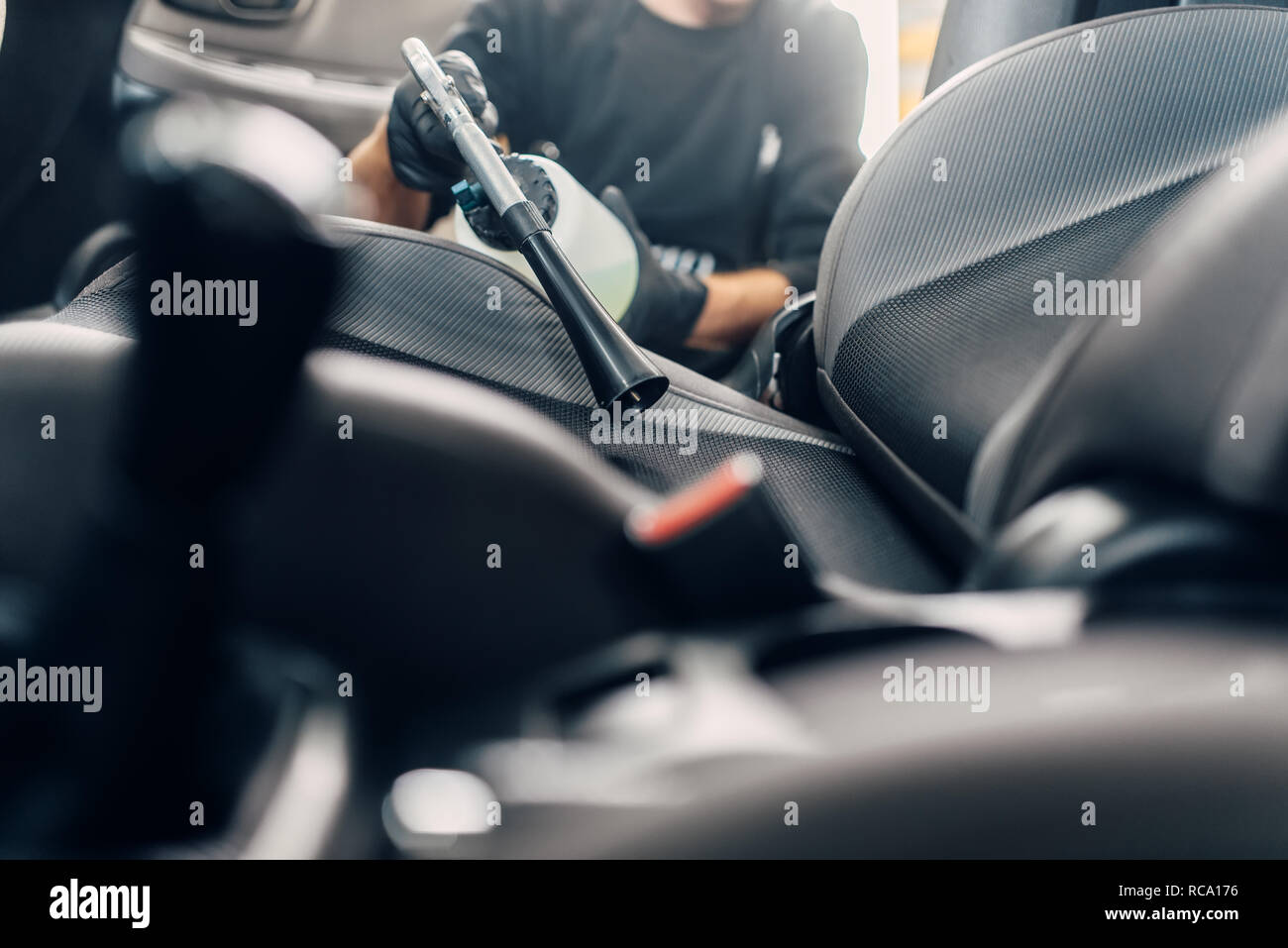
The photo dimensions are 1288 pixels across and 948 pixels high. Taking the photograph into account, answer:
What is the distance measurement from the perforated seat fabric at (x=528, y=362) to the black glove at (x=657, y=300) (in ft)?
1.02

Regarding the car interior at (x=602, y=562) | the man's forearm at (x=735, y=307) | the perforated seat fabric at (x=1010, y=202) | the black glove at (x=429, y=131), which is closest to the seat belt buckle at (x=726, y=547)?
the car interior at (x=602, y=562)

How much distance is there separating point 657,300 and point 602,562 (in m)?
0.59

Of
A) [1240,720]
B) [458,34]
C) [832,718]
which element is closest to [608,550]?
[832,718]

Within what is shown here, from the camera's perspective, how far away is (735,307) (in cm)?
111

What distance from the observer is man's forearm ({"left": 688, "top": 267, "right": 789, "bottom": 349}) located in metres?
1.07

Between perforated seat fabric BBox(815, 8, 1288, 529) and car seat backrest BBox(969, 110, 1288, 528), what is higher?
perforated seat fabric BBox(815, 8, 1288, 529)

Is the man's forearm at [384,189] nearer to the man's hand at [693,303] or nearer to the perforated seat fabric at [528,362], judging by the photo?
the man's hand at [693,303]

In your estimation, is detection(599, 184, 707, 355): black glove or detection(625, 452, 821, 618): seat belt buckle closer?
detection(625, 452, 821, 618): seat belt buckle

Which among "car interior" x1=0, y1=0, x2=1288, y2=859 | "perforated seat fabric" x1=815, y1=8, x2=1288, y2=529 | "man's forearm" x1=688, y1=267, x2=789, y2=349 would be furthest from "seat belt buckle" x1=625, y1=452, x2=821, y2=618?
"man's forearm" x1=688, y1=267, x2=789, y2=349

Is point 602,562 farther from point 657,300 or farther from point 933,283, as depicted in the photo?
point 657,300

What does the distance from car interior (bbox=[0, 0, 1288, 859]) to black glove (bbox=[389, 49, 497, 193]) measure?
0.82 ft

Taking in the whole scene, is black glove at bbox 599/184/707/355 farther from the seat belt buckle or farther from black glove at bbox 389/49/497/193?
the seat belt buckle

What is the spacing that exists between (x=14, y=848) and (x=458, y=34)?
3.38 feet
